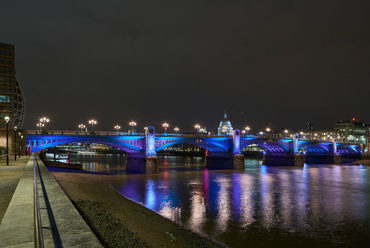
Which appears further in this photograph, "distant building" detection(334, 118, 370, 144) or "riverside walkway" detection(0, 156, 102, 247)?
"distant building" detection(334, 118, 370, 144)

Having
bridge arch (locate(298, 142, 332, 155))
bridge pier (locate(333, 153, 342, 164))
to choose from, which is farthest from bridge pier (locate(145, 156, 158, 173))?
bridge pier (locate(333, 153, 342, 164))

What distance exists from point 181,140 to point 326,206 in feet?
151

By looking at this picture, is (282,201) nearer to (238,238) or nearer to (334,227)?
(334,227)

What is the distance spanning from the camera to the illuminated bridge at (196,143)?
185 feet

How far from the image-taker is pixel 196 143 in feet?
250

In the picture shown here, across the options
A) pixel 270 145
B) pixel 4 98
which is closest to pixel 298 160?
pixel 270 145

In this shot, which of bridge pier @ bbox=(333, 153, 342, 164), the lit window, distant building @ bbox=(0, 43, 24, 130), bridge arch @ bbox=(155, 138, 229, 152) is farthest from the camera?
bridge pier @ bbox=(333, 153, 342, 164)

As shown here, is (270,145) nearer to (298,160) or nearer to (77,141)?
(298,160)

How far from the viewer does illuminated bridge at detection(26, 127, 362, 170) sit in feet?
185

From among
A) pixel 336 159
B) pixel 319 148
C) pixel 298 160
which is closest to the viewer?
pixel 298 160

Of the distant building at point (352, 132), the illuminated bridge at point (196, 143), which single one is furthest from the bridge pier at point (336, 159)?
the distant building at point (352, 132)

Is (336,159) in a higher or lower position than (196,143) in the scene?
lower

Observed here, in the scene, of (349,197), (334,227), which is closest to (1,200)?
(334,227)

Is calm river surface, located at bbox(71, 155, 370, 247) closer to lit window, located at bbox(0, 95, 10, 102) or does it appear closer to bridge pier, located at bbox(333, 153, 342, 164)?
lit window, located at bbox(0, 95, 10, 102)
